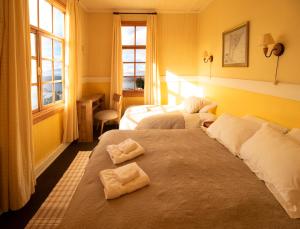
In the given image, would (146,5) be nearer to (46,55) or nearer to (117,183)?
(46,55)

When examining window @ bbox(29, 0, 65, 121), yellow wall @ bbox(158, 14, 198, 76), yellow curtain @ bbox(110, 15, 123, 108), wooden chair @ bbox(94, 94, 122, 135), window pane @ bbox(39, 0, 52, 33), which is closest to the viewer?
window @ bbox(29, 0, 65, 121)

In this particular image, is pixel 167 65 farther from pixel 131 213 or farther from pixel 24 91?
pixel 131 213

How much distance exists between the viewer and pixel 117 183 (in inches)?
57.8

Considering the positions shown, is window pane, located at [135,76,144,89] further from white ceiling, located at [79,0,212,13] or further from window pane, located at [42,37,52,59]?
window pane, located at [42,37,52,59]

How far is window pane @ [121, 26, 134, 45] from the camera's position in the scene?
18.5 ft

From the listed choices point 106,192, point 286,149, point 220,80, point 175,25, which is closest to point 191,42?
point 175,25

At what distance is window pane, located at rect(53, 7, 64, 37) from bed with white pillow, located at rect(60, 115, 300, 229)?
8.72 feet

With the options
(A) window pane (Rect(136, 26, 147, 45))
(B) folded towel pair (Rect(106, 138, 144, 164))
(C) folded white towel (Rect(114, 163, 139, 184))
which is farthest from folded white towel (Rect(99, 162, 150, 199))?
(A) window pane (Rect(136, 26, 147, 45))

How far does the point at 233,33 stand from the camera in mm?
3535

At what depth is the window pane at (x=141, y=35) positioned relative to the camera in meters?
5.64

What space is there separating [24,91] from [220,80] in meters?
2.96

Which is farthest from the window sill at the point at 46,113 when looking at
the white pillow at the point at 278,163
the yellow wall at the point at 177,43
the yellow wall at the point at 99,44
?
the yellow wall at the point at 177,43

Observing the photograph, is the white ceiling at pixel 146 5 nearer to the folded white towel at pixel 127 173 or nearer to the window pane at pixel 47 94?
the window pane at pixel 47 94

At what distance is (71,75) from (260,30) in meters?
3.03
